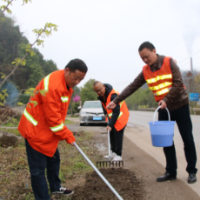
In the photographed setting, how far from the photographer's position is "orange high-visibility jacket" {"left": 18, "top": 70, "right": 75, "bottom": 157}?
2.21 metres

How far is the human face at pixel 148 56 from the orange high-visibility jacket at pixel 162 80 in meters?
0.14

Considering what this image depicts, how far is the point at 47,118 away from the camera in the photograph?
88.0 inches

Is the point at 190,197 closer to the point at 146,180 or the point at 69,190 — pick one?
the point at 146,180

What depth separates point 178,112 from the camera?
3.04 m

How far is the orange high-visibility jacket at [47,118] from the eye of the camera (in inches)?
87.0

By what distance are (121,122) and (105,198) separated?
1.91 metres

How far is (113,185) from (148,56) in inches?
68.5

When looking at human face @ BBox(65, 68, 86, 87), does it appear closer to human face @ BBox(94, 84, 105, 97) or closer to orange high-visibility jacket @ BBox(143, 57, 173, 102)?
orange high-visibility jacket @ BBox(143, 57, 173, 102)

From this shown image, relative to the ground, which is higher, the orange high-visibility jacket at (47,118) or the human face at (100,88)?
the human face at (100,88)

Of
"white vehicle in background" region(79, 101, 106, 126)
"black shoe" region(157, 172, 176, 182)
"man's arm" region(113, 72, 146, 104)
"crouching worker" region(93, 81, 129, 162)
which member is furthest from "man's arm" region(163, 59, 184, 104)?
"white vehicle in background" region(79, 101, 106, 126)

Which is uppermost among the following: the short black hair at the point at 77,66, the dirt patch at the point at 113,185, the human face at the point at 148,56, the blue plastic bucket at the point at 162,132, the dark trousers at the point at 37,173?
the human face at the point at 148,56

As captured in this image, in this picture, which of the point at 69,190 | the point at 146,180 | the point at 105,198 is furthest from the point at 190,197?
the point at 69,190

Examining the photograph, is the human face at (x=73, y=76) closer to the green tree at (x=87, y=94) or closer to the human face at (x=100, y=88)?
the human face at (x=100, y=88)

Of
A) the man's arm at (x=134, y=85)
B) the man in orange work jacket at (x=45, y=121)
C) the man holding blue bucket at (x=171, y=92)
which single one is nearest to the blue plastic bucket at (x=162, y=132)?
the man holding blue bucket at (x=171, y=92)
